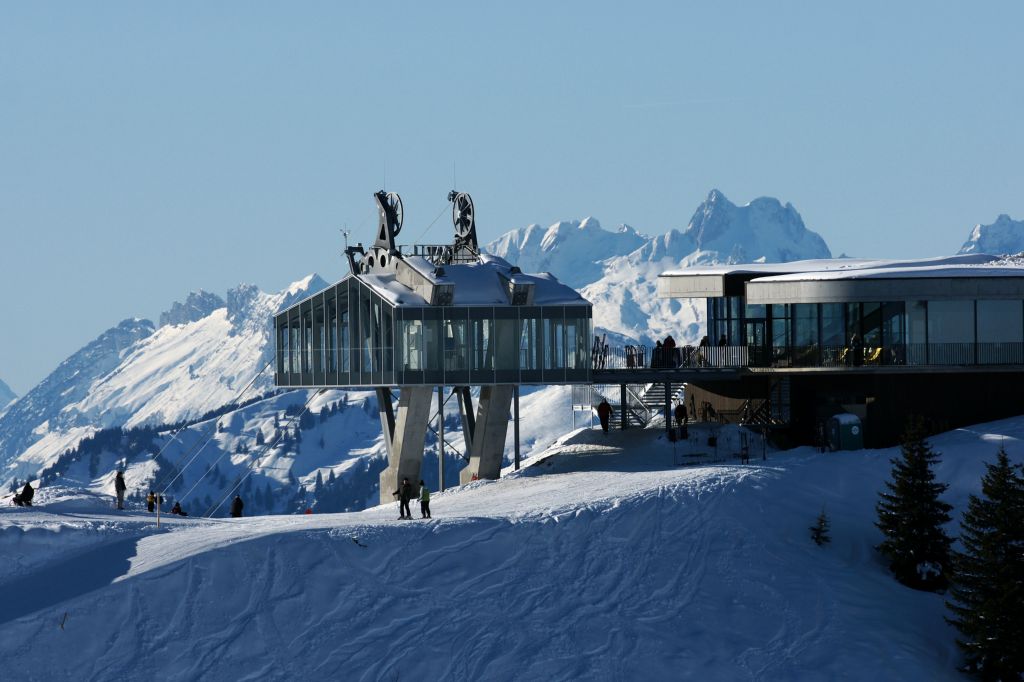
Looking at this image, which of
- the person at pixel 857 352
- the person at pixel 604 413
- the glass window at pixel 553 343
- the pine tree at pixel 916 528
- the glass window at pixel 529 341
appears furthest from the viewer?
the person at pixel 604 413

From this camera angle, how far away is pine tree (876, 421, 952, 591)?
64.1 meters

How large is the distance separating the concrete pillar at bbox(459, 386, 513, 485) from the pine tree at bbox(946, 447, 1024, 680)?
28915 millimetres

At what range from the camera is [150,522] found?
222 feet

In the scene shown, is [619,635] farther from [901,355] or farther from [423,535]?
[901,355]

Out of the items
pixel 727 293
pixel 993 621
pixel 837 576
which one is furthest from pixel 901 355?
pixel 993 621

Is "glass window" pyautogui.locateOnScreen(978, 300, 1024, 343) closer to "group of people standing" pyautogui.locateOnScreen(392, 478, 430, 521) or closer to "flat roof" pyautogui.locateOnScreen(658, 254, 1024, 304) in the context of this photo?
"flat roof" pyautogui.locateOnScreen(658, 254, 1024, 304)

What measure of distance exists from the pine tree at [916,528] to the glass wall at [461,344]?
20.3 metres

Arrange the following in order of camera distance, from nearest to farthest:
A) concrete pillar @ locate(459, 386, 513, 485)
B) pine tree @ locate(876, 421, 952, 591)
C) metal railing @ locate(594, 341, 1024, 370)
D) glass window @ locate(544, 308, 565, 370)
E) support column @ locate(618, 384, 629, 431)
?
pine tree @ locate(876, 421, 952, 591), metal railing @ locate(594, 341, 1024, 370), glass window @ locate(544, 308, 565, 370), concrete pillar @ locate(459, 386, 513, 485), support column @ locate(618, 384, 629, 431)

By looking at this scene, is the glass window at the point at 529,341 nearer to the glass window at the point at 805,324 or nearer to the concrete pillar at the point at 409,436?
the concrete pillar at the point at 409,436

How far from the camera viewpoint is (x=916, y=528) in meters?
64.4

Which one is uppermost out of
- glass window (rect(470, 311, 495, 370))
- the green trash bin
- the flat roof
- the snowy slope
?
the flat roof

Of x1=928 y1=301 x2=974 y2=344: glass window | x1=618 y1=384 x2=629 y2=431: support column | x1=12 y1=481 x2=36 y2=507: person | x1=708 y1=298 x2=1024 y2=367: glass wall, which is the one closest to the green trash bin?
x1=708 y1=298 x2=1024 y2=367: glass wall

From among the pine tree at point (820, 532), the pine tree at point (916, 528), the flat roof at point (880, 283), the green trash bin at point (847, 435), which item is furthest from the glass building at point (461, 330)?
the pine tree at point (916, 528)

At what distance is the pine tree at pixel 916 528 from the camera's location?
210ft
